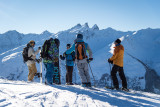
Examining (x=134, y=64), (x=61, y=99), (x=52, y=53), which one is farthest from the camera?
(x=134, y=64)

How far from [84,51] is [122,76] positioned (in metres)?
1.96

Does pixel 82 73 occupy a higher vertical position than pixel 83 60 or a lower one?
lower

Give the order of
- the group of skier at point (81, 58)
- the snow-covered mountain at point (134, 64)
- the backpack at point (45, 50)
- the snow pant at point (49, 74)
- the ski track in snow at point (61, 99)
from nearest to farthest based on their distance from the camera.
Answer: the ski track in snow at point (61, 99) < the group of skier at point (81, 58) < the snow pant at point (49, 74) < the backpack at point (45, 50) < the snow-covered mountain at point (134, 64)

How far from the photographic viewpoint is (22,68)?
69.0 m

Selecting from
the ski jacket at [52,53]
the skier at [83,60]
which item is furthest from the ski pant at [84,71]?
the ski jacket at [52,53]

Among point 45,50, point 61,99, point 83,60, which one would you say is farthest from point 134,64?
point 61,99

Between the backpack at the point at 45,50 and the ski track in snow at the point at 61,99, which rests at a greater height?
the backpack at the point at 45,50

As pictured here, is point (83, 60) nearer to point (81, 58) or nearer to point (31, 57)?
point (81, 58)

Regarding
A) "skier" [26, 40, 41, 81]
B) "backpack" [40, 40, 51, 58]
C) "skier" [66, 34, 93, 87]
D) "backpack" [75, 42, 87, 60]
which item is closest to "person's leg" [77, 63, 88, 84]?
"skier" [66, 34, 93, 87]

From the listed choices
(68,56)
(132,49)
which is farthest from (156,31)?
(68,56)

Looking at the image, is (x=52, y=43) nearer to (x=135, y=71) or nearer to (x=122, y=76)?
(x=122, y=76)

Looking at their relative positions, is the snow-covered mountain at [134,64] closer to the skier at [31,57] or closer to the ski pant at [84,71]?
the skier at [31,57]

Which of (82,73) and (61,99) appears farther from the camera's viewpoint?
(82,73)

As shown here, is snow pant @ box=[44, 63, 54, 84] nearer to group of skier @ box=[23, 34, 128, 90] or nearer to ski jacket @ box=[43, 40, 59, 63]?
group of skier @ box=[23, 34, 128, 90]
